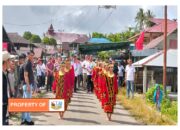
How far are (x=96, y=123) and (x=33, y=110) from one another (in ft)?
5.27

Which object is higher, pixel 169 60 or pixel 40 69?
pixel 169 60

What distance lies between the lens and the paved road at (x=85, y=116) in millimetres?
9664

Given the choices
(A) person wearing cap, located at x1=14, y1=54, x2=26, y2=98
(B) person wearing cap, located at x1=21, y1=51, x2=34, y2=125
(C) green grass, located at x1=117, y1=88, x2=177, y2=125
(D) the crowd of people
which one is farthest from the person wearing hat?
(C) green grass, located at x1=117, y1=88, x2=177, y2=125

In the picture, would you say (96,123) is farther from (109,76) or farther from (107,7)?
(107,7)

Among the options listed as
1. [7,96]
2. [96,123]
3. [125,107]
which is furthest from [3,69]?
[125,107]

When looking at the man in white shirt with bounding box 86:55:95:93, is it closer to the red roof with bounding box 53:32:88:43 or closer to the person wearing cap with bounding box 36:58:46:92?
the red roof with bounding box 53:32:88:43

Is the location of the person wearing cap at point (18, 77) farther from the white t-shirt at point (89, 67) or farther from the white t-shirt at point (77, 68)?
the white t-shirt at point (89, 67)

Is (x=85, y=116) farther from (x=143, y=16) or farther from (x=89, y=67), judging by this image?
(x=143, y=16)

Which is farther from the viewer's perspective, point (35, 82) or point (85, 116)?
point (35, 82)

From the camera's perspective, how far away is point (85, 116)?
10.8m

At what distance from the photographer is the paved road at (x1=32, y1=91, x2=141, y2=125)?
380 inches

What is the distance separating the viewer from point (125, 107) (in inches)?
501

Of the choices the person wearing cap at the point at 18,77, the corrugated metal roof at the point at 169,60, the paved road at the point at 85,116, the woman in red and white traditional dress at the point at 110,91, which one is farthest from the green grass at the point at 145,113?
the corrugated metal roof at the point at 169,60

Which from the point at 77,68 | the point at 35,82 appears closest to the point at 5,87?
the point at 35,82
